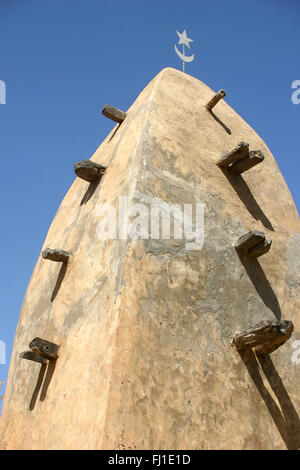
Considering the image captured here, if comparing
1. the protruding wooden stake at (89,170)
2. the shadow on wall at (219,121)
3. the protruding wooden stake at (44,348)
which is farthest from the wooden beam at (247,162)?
the protruding wooden stake at (44,348)

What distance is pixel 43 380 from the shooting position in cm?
598

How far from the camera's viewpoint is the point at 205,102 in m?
8.43

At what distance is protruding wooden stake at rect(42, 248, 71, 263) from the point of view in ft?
21.6

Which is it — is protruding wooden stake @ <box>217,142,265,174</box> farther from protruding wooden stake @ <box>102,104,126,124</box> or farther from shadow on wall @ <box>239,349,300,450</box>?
shadow on wall @ <box>239,349,300,450</box>

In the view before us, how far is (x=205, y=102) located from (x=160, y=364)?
5.19 m

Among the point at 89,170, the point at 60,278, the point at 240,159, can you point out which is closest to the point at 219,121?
the point at 240,159

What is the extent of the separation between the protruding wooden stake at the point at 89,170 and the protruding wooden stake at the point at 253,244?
242cm

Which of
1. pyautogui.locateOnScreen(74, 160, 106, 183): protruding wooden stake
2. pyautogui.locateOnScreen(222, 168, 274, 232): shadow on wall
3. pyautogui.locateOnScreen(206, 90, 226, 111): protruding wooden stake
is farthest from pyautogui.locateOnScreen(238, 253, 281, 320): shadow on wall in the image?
pyautogui.locateOnScreen(206, 90, 226, 111): protruding wooden stake

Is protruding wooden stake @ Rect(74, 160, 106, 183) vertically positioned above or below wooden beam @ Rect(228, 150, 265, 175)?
below

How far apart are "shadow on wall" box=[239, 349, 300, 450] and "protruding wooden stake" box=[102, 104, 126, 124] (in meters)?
4.65

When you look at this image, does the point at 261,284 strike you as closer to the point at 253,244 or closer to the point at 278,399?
the point at 253,244

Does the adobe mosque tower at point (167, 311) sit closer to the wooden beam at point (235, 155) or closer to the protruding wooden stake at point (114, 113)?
the wooden beam at point (235, 155)

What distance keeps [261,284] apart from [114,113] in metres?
3.96
